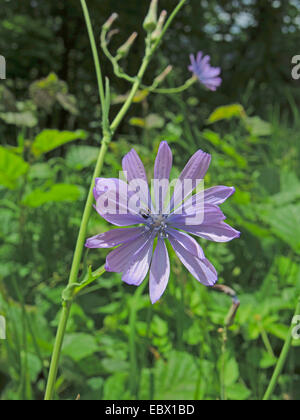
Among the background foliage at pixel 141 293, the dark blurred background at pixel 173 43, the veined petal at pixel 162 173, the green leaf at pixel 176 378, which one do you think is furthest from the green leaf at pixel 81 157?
the dark blurred background at pixel 173 43

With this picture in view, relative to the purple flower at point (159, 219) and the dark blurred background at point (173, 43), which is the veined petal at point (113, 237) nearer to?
the purple flower at point (159, 219)

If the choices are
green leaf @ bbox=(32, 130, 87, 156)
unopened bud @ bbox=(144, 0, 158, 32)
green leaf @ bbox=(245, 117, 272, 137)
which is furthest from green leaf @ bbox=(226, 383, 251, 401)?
green leaf @ bbox=(245, 117, 272, 137)

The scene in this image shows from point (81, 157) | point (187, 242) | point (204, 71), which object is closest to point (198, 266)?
point (187, 242)

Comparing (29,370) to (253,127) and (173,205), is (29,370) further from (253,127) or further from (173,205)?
(253,127)

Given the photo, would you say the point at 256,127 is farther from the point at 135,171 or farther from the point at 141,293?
the point at 135,171

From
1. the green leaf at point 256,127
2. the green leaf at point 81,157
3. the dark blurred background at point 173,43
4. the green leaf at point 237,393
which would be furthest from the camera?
the dark blurred background at point 173,43

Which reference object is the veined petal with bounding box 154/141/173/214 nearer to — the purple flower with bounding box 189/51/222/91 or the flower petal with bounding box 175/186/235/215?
the flower petal with bounding box 175/186/235/215

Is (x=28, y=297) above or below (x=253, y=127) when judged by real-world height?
below

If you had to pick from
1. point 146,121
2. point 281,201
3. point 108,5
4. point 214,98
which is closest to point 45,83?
point 146,121
